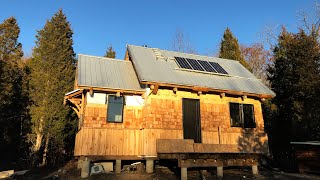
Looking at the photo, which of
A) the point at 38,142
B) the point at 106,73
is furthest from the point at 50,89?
the point at 106,73

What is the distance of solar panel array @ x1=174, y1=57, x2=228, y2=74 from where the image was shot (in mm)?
17453

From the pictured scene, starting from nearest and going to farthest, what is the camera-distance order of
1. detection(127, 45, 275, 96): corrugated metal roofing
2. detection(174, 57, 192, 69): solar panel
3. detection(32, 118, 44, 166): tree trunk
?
detection(127, 45, 275, 96): corrugated metal roofing
detection(174, 57, 192, 69): solar panel
detection(32, 118, 44, 166): tree trunk

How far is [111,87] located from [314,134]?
49.2 feet

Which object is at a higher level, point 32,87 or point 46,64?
point 46,64

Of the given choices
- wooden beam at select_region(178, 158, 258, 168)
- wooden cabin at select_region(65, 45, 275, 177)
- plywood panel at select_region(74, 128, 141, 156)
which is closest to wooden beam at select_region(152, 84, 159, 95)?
wooden cabin at select_region(65, 45, 275, 177)

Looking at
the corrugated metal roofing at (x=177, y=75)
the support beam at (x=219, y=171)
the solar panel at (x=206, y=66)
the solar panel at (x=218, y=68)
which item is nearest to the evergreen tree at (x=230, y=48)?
the corrugated metal roofing at (x=177, y=75)

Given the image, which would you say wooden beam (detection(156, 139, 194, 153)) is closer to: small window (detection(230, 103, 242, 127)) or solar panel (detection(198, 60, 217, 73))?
small window (detection(230, 103, 242, 127))

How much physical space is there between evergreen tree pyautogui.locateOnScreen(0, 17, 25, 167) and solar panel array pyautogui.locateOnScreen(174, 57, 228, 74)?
1519 centimetres

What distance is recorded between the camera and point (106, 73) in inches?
622

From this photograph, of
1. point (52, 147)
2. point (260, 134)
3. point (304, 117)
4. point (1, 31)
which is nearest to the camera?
point (260, 134)

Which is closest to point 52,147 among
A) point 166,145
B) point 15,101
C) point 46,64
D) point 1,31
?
point 15,101

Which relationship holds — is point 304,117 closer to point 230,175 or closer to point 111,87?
point 230,175

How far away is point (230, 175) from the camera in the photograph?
→ 14242 mm

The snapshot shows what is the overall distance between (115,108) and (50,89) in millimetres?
11538
